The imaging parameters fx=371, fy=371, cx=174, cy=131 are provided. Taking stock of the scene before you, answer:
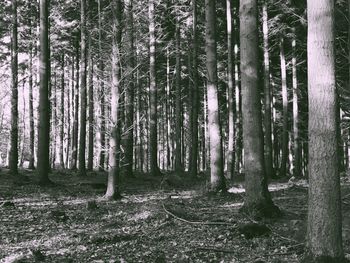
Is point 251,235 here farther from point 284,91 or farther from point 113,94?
point 284,91

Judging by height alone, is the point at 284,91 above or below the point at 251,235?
above

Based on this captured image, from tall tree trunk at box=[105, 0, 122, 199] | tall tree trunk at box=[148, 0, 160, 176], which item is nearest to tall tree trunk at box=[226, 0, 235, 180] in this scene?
tall tree trunk at box=[148, 0, 160, 176]

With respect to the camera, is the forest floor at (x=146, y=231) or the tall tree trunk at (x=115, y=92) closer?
the forest floor at (x=146, y=231)

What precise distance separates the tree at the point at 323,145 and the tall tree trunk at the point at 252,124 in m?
3.05

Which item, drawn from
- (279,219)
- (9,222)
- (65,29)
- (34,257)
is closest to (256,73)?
(279,219)

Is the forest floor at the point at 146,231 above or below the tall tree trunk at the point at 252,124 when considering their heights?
below

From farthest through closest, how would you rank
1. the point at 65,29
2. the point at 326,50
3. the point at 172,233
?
the point at 65,29 < the point at 172,233 < the point at 326,50

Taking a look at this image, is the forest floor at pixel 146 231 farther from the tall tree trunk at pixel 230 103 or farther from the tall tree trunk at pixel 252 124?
the tall tree trunk at pixel 230 103

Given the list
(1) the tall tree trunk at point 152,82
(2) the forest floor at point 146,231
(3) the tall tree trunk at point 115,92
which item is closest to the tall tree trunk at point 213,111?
(2) the forest floor at point 146,231

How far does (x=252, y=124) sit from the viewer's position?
864cm

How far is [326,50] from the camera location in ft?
17.2

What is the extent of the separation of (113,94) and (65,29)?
15.7 metres

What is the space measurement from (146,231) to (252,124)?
3419 mm

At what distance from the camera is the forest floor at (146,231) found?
6438 mm
